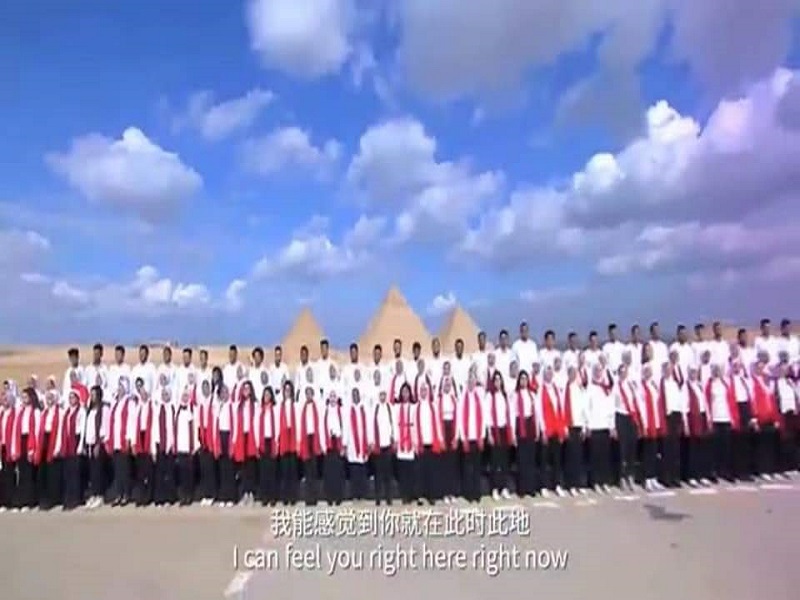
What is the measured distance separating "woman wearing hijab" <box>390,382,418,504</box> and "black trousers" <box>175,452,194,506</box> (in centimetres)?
294

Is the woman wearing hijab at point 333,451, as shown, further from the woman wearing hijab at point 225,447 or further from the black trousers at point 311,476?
the woman wearing hijab at point 225,447

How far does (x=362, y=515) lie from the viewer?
11.5 m

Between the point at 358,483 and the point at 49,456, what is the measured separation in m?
4.31

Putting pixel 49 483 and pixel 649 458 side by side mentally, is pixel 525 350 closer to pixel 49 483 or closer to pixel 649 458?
pixel 649 458

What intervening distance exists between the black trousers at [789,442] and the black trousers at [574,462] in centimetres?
326

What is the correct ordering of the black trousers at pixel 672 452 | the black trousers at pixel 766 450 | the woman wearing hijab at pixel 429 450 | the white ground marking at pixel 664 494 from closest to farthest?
the white ground marking at pixel 664 494
the woman wearing hijab at pixel 429 450
the black trousers at pixel 672 452
the black trousers at pixel 766 450

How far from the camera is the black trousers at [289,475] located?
12.6 meters

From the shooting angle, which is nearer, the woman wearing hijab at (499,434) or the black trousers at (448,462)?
the black trousers at (448,462)

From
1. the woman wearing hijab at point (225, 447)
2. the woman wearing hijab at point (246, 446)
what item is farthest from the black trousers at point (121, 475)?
the woman wearing hijab at point (246, 446)

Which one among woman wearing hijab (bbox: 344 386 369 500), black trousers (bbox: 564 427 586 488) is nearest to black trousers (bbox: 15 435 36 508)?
woman wearing hijab (bbox: 344 386 369 500)

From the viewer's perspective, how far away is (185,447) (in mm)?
12797

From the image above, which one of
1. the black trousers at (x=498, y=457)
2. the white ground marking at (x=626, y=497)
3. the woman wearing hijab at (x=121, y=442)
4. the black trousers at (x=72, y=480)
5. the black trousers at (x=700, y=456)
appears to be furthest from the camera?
the black trousers at (x=700, y=456)

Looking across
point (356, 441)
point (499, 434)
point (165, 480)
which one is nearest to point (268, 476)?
point (356, 441)

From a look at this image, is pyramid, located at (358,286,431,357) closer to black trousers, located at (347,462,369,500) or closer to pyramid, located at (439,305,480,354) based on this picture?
pyramid, located at (439,305,480,354)
